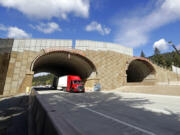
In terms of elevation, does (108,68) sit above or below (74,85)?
above

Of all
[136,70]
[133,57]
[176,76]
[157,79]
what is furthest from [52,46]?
[176,76]

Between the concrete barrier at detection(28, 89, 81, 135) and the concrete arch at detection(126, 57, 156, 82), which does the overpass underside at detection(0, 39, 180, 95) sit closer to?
the concrete arch at detection(126, 57, 156, 82)

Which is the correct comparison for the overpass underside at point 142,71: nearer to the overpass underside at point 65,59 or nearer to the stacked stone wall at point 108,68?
the overpass underside at point 65,59

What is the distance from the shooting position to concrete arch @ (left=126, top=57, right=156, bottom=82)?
108 feet

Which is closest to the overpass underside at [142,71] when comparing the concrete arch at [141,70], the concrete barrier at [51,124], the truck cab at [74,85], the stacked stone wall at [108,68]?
the concrete arch at [141,70]

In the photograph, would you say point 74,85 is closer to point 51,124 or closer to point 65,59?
point 65,59

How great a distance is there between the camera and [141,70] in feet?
124

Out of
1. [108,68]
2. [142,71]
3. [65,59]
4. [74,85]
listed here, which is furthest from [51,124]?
[142,71]

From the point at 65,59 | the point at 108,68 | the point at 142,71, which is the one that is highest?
the point at 65,59

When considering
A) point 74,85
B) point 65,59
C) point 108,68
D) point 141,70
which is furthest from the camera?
point 141,70

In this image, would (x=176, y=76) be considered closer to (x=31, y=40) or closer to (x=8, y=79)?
(x=31, y=40)

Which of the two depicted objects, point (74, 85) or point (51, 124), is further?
point (74, 85)

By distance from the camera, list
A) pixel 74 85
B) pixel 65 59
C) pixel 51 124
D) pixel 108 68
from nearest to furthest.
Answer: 1. pixel 51 124
2. pixel 74 85
3. pixel 108 68
4. pixel 65 59

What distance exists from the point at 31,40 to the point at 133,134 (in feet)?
82.2
